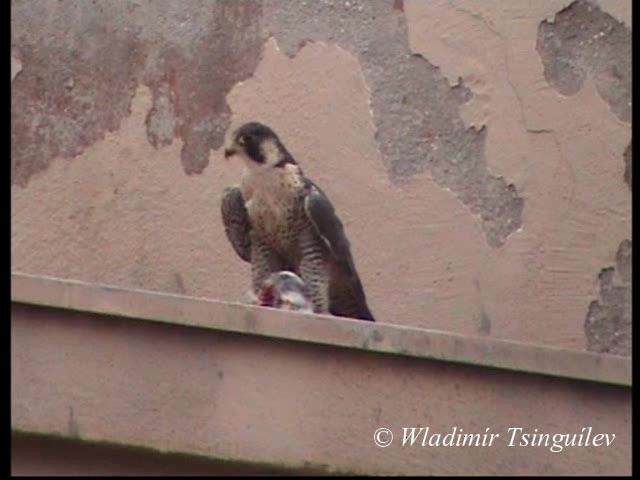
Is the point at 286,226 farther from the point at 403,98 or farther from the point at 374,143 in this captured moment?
the point at 403,98

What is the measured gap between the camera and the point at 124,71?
205 inches

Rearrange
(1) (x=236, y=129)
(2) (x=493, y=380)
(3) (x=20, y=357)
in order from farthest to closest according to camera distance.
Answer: (1) (x=236, y=129), (2) (x=493, y=380), (3) (x=20, y=357)

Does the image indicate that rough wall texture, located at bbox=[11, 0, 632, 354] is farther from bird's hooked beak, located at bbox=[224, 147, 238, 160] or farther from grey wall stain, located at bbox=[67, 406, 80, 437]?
grey wall stain, located at bbox=[67, 406, 80, 437]

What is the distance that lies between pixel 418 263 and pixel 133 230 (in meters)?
0.74

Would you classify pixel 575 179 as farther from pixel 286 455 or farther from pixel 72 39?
pixel 286 455

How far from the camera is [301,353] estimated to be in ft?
10.1

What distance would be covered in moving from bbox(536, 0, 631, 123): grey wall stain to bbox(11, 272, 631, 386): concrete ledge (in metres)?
2.02

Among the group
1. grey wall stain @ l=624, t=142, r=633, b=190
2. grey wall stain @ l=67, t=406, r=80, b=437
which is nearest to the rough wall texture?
grey wall stain @ l=624, t=142, r=633, b=190

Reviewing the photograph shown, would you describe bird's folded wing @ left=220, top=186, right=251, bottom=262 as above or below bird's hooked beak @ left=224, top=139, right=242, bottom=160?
→ below

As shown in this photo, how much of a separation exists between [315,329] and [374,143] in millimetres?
2058

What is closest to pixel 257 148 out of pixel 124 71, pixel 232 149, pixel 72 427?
pixel 232 149

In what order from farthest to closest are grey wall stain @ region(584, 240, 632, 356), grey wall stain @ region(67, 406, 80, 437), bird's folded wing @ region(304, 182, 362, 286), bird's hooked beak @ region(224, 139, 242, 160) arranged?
grey wall stain @ region(584, 240, 632, 356) → bird's hooked beak @ region(224, 139, 242, 160) → bird's folded wing @ region(304, 182, 362, 286) → grey wall stain @ region(67, 406, 80, 437)

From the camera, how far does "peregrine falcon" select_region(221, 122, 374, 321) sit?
4602 mm

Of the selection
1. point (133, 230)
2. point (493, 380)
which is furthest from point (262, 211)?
point (493, 380)
